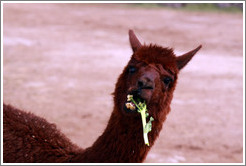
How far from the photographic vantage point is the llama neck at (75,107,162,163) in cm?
446

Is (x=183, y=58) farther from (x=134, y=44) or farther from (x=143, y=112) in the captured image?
(x=143, y=112)

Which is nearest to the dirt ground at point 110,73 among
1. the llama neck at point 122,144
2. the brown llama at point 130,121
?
the brown llama at point 130,121

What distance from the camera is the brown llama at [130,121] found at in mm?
4348

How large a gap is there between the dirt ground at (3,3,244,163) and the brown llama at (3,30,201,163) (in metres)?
3.02

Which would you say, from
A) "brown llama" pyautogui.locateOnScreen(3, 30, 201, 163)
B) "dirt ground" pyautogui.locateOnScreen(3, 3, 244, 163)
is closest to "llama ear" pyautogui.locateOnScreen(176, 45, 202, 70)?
"brown llama" pyautogui.locateOnScreen(3, 30, 201, 163)

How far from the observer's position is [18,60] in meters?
13.3

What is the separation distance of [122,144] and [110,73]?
835 centimetres

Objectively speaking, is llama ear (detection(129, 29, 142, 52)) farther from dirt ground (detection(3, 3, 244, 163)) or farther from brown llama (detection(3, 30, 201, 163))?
dirt ground (detection(3, 3, 244, 163))

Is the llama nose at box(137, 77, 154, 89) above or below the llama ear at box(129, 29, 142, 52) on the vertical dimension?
below

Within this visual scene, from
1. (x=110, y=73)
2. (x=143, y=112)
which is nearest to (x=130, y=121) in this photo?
(x=143, y=112)

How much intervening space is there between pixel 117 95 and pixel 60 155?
897 mm

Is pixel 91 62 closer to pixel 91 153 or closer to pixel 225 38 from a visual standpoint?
pixel 225 38

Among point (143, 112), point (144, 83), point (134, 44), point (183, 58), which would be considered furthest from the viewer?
point (134, 44)

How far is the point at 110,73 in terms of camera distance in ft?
41.9
